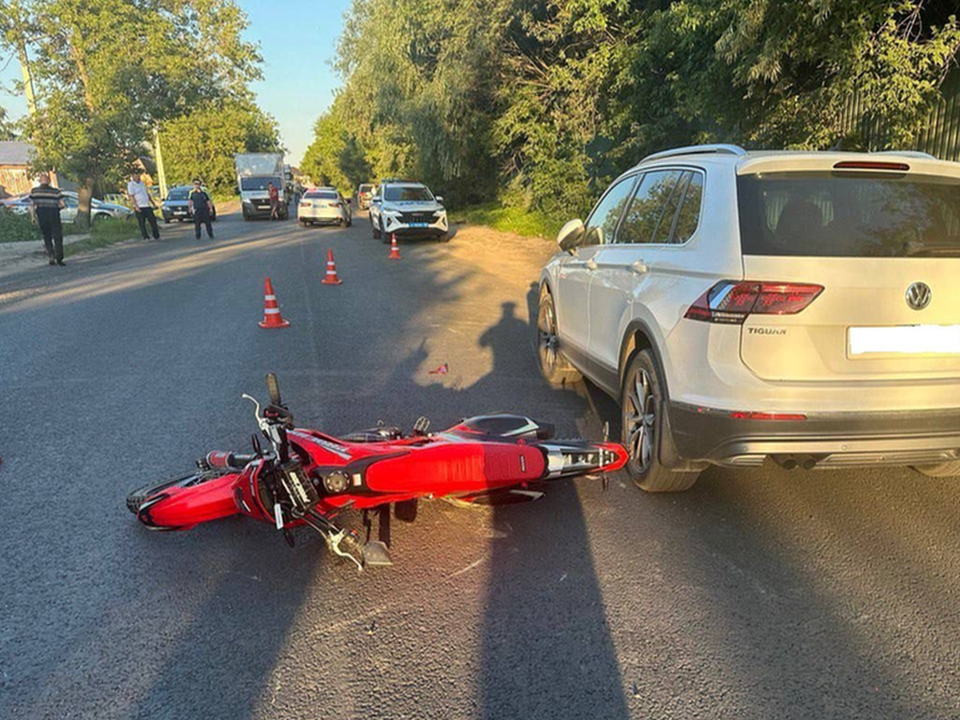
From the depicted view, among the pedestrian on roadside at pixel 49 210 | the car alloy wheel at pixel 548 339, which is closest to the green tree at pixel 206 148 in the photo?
the pedestrian on roadside at pixel 49 210

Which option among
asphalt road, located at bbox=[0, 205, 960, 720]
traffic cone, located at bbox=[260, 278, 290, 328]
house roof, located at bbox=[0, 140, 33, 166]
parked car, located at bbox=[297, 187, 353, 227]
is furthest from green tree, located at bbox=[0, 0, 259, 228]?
house roof, located at bbox=[0, 140, 33, 166]

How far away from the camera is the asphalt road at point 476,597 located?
2408 millimetres

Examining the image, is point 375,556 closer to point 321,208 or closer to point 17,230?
point 17,230

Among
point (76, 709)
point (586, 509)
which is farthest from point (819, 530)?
point (76, 709)

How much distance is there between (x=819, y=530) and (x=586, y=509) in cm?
114

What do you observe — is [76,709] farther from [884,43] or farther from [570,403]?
[884,43]

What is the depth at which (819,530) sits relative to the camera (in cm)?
351

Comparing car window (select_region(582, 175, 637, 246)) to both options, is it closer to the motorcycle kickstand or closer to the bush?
the motorcycle kickstand

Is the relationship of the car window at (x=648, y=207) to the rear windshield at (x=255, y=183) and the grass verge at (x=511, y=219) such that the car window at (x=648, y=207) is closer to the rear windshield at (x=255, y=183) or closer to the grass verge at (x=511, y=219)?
the grass verge at (x=511, y=219)

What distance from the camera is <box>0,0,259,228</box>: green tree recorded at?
2469 cm

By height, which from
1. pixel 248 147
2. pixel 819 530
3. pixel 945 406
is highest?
pixel 248 147

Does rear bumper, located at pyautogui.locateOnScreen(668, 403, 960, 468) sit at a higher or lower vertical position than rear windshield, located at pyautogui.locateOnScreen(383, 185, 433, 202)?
lower

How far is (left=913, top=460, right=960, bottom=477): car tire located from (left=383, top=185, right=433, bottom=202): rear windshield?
19.2 m

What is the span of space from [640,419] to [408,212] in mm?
17650
